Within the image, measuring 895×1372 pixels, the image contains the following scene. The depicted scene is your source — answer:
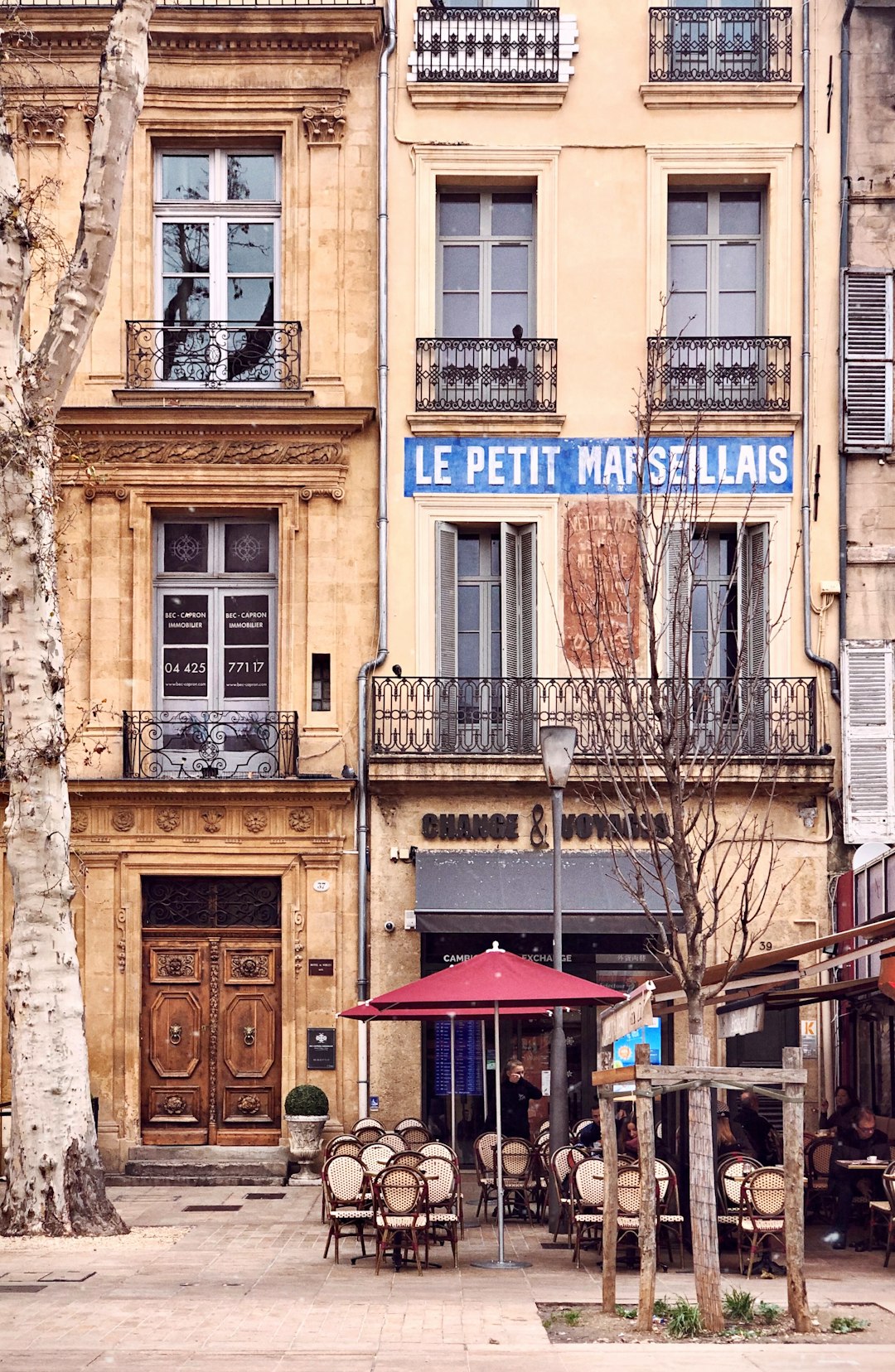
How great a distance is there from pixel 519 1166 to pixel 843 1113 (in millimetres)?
3101

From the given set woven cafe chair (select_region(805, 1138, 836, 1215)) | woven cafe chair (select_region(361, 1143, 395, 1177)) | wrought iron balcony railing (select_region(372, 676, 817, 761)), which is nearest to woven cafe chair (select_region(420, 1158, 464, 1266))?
woven cafe chair (select_region(361, 1143, 395, 1177))

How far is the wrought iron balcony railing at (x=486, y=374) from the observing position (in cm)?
2170

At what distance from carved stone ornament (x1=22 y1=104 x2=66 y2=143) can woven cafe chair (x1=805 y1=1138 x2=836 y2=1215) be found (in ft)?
45.0

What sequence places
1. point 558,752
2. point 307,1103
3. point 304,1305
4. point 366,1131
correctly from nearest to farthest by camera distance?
point 304,1305 → point 558,752 → point 366,1131 → point 307,1103

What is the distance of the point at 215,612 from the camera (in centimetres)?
2205

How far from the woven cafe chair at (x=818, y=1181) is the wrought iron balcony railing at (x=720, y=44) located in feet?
39.1

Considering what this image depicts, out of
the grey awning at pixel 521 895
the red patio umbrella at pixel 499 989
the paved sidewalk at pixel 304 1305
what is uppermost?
the grey awning at pixel 521 895

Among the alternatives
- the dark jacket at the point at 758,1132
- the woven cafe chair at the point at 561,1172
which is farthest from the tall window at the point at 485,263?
the woven cafe chair at the point at 561,1172

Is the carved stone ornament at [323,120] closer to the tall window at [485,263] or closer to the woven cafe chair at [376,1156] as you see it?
the tall window at [485,263]

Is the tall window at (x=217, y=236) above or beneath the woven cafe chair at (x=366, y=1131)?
above

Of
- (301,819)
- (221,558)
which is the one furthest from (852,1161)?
(221,558)

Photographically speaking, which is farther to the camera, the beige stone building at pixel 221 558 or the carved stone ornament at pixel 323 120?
the carved stone ornament at pixel 323 120

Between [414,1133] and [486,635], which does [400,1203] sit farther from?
[486,635]

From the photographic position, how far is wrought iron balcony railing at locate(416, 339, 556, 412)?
21.7 m
